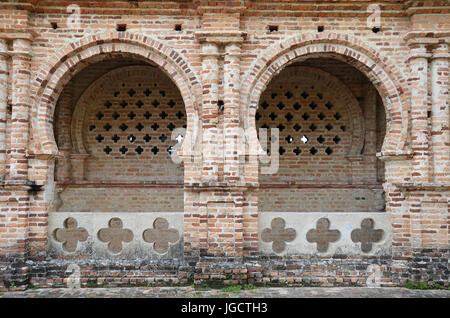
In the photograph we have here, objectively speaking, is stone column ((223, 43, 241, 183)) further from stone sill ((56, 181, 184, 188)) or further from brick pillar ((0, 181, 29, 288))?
brick pillar ((0, 181, 29, 288))

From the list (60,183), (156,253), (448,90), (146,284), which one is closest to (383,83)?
(448,90)

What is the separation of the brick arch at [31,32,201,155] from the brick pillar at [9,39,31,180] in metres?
0.15

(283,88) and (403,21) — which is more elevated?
(403,21)

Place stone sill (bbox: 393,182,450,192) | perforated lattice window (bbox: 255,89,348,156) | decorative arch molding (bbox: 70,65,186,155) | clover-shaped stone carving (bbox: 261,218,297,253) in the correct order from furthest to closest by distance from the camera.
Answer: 1. perforated lattice window (bbox: 255,89,348,156)
2. clover-shaped stone carving (bbox: 261,218,297,253)
3. decorative arch molding (bbox: 70,65,186,155)
4. stone sill (bbox: 393,182,450,192)

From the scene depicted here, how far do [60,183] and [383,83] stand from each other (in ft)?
25.5

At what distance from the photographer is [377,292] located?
258 inches

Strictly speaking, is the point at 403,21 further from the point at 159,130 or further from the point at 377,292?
the point at 159,130

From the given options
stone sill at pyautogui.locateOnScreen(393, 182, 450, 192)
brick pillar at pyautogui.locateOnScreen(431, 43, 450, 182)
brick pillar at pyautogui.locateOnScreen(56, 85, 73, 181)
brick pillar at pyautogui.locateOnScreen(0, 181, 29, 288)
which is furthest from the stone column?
brick pillar at pyautogui.locateOnScreen(56, 85, 73, 181)

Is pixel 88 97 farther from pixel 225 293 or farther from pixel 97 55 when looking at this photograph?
pixel 225 293

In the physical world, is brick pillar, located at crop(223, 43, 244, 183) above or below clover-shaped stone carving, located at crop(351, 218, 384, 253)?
above

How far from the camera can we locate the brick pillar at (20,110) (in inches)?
269

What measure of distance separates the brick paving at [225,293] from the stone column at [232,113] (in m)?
2.01

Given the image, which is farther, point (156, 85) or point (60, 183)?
point (156, 85)

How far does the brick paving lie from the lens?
6.33 m
